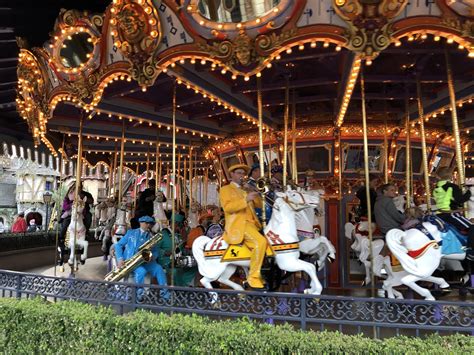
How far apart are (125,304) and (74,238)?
3931mm

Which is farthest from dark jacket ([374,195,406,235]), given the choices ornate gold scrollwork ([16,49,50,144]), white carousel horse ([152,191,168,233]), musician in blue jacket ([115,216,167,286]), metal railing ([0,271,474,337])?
ornate gold scrollwork ([16,49,50,144])

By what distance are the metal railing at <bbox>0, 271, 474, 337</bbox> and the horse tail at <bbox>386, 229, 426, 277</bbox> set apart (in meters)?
0.49

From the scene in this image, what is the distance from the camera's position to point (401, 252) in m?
5.02

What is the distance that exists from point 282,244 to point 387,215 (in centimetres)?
190

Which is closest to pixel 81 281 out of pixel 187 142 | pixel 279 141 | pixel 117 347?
pixel 117 347

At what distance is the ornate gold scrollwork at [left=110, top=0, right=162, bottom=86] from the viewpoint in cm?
525

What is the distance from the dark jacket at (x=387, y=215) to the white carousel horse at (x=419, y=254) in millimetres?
826

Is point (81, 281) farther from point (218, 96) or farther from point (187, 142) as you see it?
point (187, 142)

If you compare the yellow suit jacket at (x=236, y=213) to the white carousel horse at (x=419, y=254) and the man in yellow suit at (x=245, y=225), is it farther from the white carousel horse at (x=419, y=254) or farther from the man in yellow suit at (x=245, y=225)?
the white carousel horse at (x=419, y=254)

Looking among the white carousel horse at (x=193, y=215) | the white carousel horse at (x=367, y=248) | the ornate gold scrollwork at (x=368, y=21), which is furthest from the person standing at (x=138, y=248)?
the white carousel horse at (x=193, y=215)

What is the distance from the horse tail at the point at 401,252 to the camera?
4930mm

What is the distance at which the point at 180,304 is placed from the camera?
4.54m

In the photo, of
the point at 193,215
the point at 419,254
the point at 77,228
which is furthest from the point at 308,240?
the point at 193,215

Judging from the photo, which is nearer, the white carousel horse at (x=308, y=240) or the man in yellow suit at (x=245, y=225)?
the man in yellow suit at (x=245, y=225)
